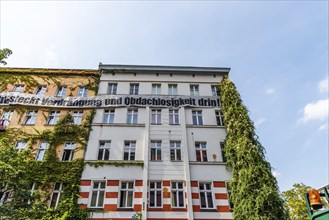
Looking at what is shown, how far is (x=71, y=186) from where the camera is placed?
14.8m

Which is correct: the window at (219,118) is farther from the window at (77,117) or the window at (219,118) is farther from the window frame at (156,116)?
the window at (77,117)

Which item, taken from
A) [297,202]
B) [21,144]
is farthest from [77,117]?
[297,202]

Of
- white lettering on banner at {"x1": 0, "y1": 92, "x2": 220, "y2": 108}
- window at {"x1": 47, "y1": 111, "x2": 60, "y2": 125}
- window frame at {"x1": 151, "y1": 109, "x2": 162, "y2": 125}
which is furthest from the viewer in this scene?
white lettering on banner at {"x1": 0, "y1": 92, "x2": 220, "y2": 108}

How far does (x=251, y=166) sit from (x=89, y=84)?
655 inches

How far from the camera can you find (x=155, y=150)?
17.1 metres

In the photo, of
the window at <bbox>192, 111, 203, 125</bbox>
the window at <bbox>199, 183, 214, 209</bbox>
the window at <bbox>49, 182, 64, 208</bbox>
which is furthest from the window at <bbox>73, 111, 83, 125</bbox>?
the window at <bbox>199, 183, 214, 209</bbox>

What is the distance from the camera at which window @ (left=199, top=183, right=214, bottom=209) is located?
14.9m

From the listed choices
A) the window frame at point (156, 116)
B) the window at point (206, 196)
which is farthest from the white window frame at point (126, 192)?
the window frame at point (156, 116)

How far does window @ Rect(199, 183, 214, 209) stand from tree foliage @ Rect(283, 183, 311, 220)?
1450 centimetres

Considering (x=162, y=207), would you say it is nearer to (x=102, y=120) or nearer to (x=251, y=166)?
(x=251, y=166)

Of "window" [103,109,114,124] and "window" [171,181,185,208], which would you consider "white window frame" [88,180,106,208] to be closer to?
"window" [171,181,185,208]

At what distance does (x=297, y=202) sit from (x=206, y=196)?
716 inches

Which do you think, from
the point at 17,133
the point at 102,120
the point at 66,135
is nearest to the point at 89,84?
the point at 102,120

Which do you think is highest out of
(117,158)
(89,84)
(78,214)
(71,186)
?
(89,84)
